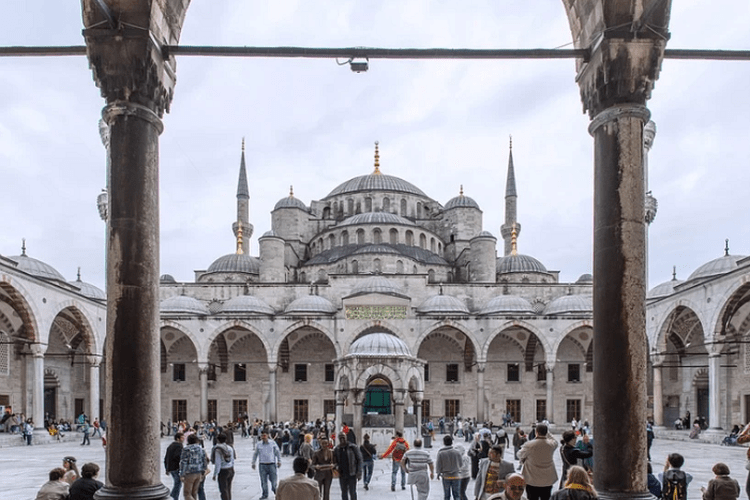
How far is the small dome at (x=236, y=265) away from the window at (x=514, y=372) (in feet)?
45.6

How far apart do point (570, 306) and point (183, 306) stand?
1601cm

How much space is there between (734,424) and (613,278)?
20.7 meters

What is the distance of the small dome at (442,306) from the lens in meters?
30.1

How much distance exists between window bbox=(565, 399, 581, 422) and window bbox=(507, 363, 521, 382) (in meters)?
2.34

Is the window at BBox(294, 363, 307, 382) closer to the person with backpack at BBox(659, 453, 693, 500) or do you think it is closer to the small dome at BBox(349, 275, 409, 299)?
the small dome at BBox(349, 275, 409, 299)

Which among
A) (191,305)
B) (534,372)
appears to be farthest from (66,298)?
(534,372)

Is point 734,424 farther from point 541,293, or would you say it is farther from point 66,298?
point 66,298

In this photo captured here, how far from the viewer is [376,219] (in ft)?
124

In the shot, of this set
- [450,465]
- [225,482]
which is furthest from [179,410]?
[450,465]

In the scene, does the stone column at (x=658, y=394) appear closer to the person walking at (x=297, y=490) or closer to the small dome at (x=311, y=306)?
the small dome at (x=311, y=306)

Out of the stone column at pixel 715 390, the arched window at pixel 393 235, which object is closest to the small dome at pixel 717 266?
the stone column at pixel 715 390

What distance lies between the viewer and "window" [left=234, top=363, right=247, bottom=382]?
32.4m

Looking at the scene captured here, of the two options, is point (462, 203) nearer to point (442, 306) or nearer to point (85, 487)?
point (442, 306)

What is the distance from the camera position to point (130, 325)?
16.2 ft
